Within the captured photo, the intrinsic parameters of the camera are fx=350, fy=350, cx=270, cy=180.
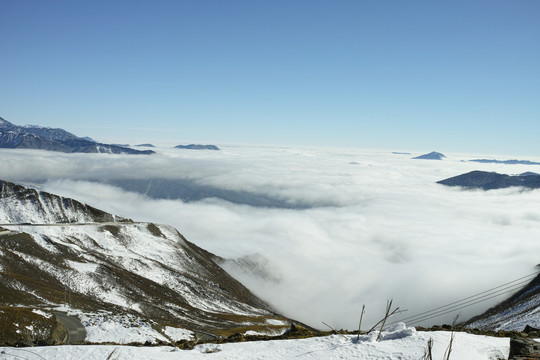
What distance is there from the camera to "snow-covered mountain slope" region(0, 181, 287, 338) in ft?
353

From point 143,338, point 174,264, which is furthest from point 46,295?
point 174,264

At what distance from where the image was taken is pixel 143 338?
210 ft

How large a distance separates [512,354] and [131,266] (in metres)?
172

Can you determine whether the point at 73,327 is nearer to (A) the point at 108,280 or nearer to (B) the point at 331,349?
(B) the point at 331,349

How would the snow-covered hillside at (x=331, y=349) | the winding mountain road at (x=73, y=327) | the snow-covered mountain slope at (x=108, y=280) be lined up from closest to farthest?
the snow-covered hillside at (x=331, y=349) → the winding mountain road at (x=73, y=327) → the snow-covered mountain slope at (x=108, y=280)

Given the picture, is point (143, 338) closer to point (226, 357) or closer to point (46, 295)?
point (226, 357)

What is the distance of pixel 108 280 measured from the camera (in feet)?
450

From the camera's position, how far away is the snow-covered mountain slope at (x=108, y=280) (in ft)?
353

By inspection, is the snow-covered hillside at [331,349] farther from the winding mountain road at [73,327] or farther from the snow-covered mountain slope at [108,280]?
the snow-covered mountain slope at [108,280]

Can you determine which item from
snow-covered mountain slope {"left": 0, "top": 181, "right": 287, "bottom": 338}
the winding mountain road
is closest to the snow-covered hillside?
the winding mountain road

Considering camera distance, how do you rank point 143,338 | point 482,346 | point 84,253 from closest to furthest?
point 482,346
point 143,338
point 84,253

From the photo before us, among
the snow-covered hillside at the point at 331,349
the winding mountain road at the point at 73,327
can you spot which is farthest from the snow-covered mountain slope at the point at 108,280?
the snow-covered hillside at the point at 331,349

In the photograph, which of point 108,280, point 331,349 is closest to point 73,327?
point 331,349

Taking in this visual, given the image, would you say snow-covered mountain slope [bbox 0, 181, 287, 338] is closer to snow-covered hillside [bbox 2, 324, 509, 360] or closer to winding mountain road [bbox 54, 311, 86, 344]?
winding mountain road [bbox 54, 311, 86, 344]
